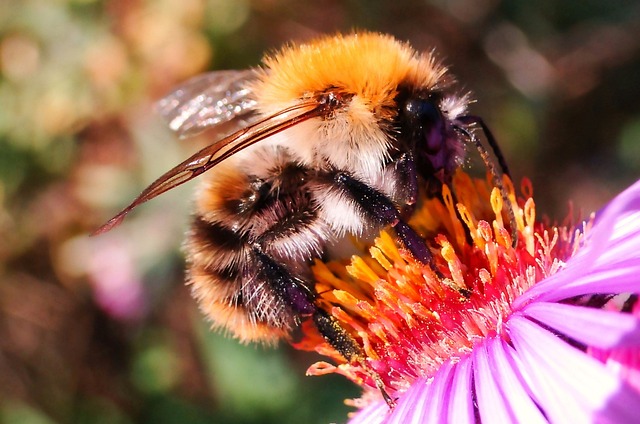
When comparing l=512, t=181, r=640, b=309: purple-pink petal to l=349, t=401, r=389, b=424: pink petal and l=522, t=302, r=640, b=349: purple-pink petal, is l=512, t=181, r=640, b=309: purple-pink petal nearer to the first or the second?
l=522, t=302, r=640, b=349: purple-pink petal

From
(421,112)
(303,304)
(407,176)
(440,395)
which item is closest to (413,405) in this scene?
(440,395)

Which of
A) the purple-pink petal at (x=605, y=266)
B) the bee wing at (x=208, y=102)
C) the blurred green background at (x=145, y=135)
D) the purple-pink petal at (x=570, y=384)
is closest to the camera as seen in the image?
the purple-pink petal at (x=570, y=384)

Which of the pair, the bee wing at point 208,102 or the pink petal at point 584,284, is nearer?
the pink petal at point 584,284

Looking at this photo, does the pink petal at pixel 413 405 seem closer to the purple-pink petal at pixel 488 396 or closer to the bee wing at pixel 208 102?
the purple-pink petal at pixel 488 396

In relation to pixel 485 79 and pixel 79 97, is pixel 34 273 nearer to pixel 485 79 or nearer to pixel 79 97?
pixel 79 97

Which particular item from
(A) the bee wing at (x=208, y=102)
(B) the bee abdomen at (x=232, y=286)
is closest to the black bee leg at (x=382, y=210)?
(B) the bee abdomen at (x=232, y=286)

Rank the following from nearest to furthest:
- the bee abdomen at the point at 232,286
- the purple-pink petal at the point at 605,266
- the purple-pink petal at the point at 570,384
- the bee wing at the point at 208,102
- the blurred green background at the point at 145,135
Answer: the purple-pink petal at the point at 570,384 → the purple-pink petal at the point at 605,266 → the bee abdomen at the point at 232,286 → the bee wing at the point at 208,102 → the blurred green background at the point at 145,135

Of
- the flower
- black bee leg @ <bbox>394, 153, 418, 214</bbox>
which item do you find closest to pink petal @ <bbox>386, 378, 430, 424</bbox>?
the flower
